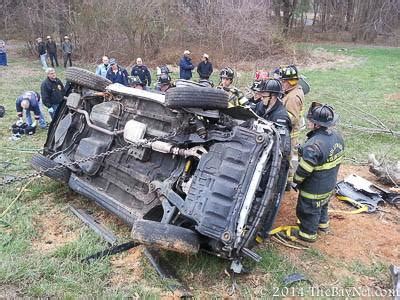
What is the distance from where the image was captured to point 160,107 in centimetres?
441

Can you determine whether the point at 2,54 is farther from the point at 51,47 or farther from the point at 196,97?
the point at 196,97

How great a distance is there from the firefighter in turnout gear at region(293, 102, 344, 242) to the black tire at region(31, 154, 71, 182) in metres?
2.65

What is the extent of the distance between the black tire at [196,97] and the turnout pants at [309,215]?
135 cm

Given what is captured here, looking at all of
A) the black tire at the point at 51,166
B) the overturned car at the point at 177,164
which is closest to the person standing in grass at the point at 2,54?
the overturned car at the point at 177,164

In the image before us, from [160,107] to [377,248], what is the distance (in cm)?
267

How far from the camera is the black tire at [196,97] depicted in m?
3.77

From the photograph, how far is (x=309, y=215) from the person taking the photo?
4164 millimetres

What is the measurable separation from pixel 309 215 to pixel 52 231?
2725mm

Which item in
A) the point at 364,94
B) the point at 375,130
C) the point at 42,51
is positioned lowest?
the point at 364,94

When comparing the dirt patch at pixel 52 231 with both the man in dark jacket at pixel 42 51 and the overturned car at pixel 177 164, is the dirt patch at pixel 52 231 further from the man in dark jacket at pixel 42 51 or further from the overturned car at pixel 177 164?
the man in dark jacket at pixel 42 51

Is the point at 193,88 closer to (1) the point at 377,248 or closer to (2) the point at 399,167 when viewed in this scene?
(1) the point at 377,248

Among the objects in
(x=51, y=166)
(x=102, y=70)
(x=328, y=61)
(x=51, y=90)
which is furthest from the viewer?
(x=328, y=61)

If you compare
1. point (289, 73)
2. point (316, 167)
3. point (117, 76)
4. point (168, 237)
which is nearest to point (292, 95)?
point (289, 73)

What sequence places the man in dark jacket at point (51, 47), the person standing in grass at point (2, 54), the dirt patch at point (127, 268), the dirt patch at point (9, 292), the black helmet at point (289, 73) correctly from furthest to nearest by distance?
the person standing in grass at point (2, 54) → the man in dark jacket at point (51, 47) → the black helmet at point (289, 73) → the dirt patch at point (127, 268) → the dirt patch at point (9, 292)
